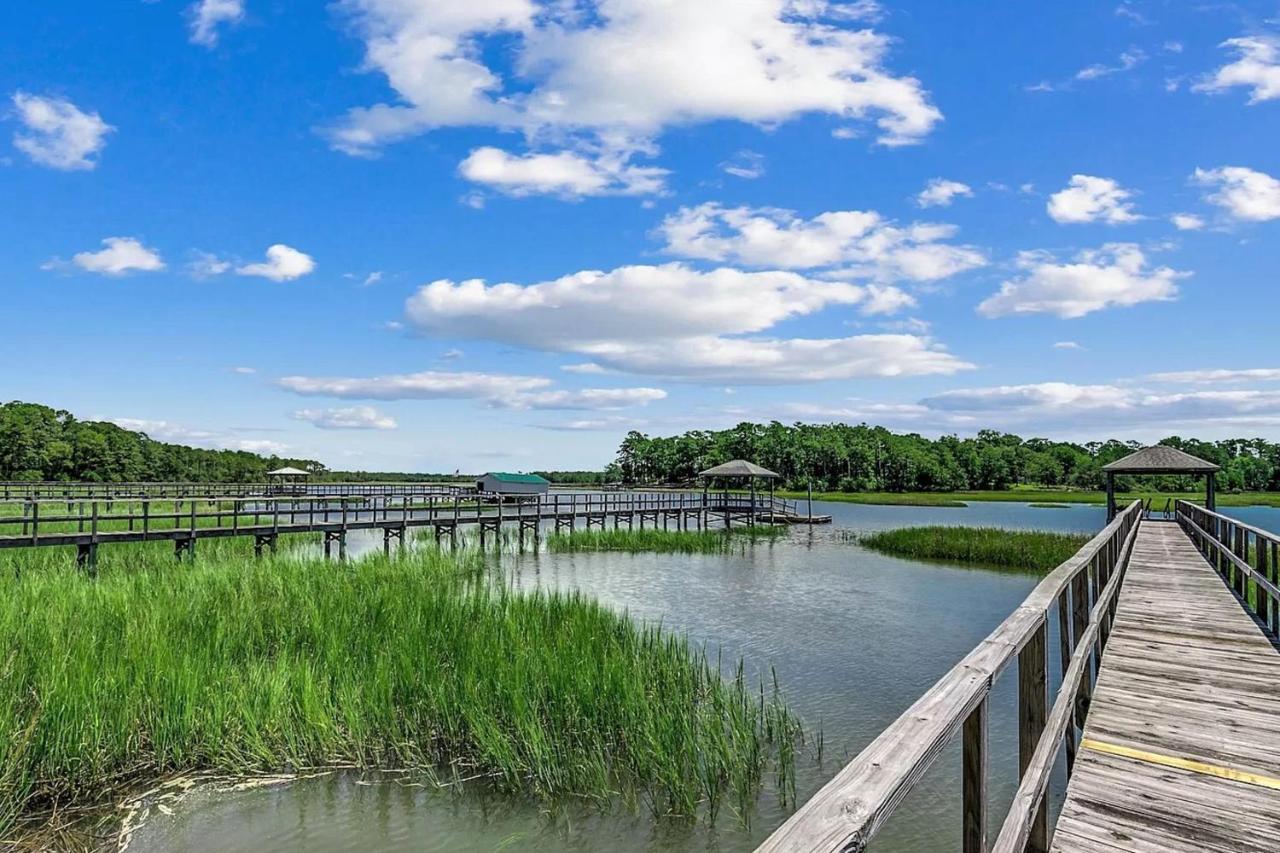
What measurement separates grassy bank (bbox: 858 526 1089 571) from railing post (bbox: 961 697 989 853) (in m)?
22.7

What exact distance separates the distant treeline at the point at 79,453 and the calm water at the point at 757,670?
2373 inches

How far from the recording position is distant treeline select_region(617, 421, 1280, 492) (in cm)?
10006

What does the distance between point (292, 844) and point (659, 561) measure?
19.2 meters

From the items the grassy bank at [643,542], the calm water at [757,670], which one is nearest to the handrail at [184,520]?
the grassy bank at [643,542]

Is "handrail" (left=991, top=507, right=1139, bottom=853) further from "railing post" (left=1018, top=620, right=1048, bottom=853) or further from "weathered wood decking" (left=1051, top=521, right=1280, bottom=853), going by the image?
"weathered wood decking" (left=1051, top=521, right=1280, bottom=853)

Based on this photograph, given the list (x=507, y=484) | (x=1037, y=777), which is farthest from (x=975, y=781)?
(x=507, y=484)

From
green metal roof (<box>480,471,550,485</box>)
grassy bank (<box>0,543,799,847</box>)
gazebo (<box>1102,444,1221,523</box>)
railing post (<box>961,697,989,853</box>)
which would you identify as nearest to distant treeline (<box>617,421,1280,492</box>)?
green metal roof (<box>480,471,550,485</box>)

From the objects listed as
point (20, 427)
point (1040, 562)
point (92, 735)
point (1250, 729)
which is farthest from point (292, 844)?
point (20, 427)

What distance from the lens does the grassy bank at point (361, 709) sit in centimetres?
617

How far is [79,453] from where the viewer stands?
65.8 meters

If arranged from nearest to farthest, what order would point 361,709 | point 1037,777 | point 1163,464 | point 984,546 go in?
point 1037,777 < point 361,709 < point 1163,464 < point 984,546

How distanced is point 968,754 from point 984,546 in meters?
25.8

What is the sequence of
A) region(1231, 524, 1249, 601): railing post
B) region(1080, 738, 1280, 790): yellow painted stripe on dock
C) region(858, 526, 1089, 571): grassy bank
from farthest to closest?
region(858, 526, 1089, 571): grassy bank → region(1231, 524, 1249, 601): railing post → region(1080, 738, 1280, 790): yellow painted stripe on dock

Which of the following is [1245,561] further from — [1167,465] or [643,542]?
[643,542]
